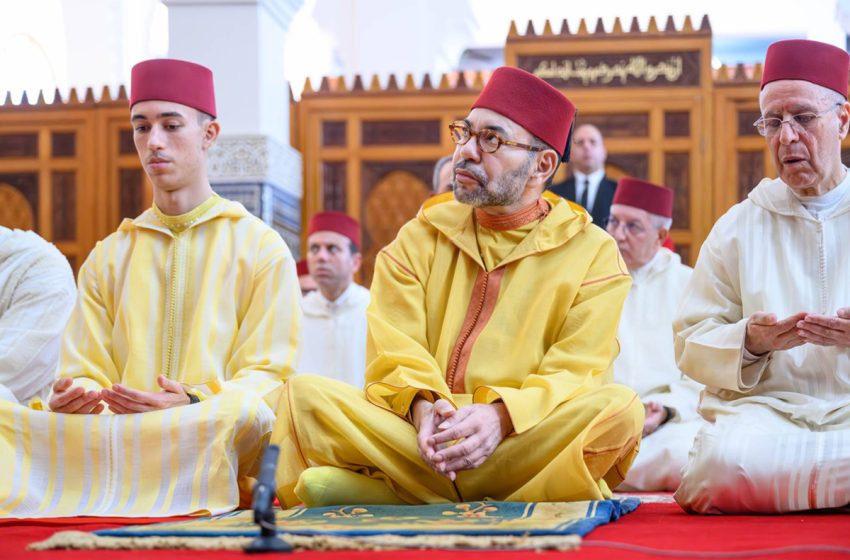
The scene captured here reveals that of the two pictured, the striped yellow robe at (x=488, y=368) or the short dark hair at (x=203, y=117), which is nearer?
the striped yellow robe at (x=488, y=368)

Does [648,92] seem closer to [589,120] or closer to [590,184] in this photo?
[589,120]

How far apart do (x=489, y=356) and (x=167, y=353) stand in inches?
42.6

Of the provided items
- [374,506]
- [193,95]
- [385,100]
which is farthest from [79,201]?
[374,506]

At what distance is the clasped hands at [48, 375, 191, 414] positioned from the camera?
A: 371 centimetres

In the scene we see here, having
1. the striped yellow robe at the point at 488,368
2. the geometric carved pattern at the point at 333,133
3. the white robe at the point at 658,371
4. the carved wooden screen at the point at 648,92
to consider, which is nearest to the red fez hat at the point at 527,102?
the striped yellow robe at the point at 488,368

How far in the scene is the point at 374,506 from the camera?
3.33 meters

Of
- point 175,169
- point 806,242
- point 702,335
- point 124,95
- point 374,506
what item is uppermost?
point 124,95

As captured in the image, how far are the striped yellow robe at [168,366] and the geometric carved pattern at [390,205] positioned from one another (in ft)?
15.4

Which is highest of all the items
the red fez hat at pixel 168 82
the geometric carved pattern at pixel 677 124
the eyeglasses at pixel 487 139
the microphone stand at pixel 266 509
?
the geometric carved pattern at pixel 677 124

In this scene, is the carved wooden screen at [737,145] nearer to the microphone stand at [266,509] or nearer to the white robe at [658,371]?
the white robe at [658,371]

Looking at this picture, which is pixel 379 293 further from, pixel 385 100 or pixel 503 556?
pixel 385 100

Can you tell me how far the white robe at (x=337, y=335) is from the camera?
693 cm

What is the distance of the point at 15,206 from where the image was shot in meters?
9.29

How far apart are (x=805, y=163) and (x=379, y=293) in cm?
124
